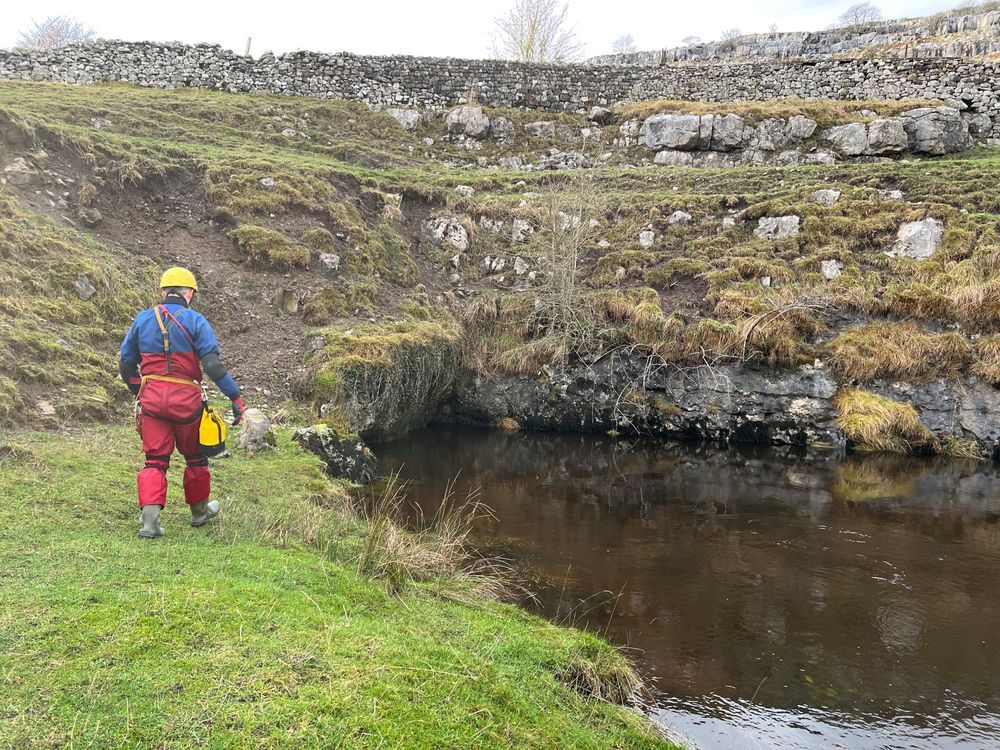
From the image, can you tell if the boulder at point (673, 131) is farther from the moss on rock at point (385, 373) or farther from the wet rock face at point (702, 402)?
the moss on rock at point (385, 373)

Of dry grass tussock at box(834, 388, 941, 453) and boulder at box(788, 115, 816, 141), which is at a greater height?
boulder at box(788, 115, 816, 141)

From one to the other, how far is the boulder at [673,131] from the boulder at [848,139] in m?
4.67

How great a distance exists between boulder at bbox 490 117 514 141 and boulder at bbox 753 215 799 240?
37.8 ft

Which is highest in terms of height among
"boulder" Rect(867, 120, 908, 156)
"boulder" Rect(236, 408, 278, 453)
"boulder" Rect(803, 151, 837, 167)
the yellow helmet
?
"boulder" Rect(867, 120, 908, 156)

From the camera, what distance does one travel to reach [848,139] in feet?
74.2

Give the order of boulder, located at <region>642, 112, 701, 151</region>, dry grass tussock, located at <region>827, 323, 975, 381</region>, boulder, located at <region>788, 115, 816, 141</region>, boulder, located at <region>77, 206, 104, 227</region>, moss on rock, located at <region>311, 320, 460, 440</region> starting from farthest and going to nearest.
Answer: boulder, located at <region>642, 112, 701, 151</region> < boulder, located at <region>788, 115, 816, 141</region> < dry grass tussock, located at <region>827, 323, 975, 381</region> < boulder, located at <region>77, 206, 104, 227</region> < moss on rock, located at <region>311, 320, 460, 440</region>

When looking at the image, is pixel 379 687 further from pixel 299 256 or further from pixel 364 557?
pixel 299 256

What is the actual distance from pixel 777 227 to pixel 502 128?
1240 cm

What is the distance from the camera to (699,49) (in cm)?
3328

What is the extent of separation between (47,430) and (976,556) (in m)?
12.6

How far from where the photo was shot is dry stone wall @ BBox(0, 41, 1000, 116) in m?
23.4

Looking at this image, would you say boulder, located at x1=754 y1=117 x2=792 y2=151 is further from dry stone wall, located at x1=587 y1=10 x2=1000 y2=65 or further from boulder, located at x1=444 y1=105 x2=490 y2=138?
boulder, located at x1=444 y1=105 x2=490 y2=138

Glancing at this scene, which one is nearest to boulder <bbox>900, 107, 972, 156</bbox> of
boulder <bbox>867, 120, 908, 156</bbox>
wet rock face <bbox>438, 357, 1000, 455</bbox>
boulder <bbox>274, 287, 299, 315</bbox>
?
boulder <bbox>867, 120, 908, 156</bbox>

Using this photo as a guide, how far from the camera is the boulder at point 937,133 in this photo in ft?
71.6
